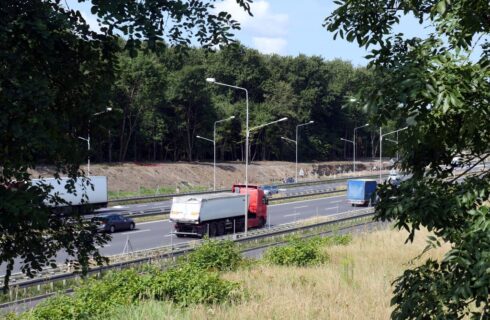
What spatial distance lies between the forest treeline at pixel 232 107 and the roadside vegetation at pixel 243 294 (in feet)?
141

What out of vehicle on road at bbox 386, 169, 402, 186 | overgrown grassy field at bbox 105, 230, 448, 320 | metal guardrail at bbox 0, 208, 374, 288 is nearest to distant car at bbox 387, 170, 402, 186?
vehicle on road at bbox 386, 169, 402, 186

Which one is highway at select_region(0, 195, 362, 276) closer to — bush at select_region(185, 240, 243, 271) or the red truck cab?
the red truck cab

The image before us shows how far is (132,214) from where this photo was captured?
41875 millimetres

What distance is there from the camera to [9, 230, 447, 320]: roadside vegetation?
34.7 feet

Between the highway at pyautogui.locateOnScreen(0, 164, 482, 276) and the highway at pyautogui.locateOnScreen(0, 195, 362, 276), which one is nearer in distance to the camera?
the highway at pyautogui.locateOnScreen(0, 195, 362, 276)

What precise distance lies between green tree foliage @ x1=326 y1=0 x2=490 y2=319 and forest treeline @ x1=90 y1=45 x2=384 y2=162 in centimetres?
5345

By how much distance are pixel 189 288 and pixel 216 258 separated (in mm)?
7742

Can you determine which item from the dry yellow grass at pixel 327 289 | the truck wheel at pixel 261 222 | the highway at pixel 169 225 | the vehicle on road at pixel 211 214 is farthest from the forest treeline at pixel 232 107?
the dry yellow grass at pixel 327 289

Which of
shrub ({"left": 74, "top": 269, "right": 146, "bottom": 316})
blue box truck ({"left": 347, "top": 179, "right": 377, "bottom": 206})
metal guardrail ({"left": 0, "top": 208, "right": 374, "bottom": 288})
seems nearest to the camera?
shrub ({"left": 74, "top": 269, "right": 146, "bottom": 316})

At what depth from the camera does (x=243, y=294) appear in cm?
1320

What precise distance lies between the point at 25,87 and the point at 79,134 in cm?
166

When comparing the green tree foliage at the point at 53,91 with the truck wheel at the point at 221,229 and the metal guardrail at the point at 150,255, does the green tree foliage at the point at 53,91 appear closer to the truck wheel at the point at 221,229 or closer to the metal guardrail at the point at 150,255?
the metal guardrail at the point at 150,255

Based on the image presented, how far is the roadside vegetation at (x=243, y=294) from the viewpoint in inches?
417

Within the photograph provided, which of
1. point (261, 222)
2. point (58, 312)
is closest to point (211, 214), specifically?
point (261, 222)
